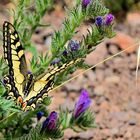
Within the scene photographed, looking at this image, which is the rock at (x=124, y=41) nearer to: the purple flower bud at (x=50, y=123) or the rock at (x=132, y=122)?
the rock at (x=132, y=122)

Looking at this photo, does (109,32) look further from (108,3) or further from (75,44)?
(108,3)

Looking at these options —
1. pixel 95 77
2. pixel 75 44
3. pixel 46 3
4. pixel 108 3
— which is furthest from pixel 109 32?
pixel 108 3

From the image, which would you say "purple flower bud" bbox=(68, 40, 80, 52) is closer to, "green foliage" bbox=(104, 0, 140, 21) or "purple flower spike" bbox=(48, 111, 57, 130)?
"purple flower spike" bbox=(48, 111, 57, 130)

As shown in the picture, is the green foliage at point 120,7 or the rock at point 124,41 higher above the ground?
the green foliage at point 120,7

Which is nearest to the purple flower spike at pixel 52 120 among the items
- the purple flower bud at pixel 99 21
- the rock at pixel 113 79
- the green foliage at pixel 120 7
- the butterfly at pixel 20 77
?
the butterfly at pixel 20 77

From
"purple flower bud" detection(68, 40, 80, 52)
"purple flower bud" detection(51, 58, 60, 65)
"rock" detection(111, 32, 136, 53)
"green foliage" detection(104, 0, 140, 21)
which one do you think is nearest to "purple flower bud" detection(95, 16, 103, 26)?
"purple flower bud" detection(68, 40, 80, 52)

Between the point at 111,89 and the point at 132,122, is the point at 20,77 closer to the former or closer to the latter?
the point at 132,122
